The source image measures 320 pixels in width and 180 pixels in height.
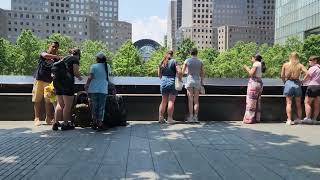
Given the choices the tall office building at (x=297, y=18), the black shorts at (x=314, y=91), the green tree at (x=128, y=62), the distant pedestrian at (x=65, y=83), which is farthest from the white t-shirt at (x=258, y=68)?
the tall office building at (x=297, y=18)

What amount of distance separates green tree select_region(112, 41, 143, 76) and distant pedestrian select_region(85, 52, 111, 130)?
193ft

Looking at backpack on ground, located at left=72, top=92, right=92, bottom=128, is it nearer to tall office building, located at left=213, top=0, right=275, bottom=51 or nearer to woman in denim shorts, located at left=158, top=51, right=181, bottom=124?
woman in denim shorts, located at left=158, top=51, right=181, bottom=124

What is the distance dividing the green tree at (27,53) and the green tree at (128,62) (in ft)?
39.4

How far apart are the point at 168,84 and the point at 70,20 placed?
147 metres

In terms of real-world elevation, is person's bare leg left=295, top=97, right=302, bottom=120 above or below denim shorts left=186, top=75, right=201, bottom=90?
below

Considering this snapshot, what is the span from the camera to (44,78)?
1027cm

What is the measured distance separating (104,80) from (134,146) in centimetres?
238

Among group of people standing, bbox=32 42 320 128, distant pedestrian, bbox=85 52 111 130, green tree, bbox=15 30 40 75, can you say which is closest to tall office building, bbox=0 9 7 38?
green tree, bbox=15 30 40 75

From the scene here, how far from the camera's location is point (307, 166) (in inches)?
246

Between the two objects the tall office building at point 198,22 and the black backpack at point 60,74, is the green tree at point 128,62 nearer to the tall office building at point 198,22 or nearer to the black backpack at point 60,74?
the black backpack at point 60,74

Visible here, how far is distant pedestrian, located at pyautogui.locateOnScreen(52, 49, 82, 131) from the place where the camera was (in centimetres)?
952

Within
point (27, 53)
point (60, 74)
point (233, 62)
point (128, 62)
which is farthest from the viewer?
point (233, 62)

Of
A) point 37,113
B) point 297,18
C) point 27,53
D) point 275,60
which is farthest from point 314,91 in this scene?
point 297,18

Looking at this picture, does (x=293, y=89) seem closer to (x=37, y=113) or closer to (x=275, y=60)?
(x=37, y=113)
